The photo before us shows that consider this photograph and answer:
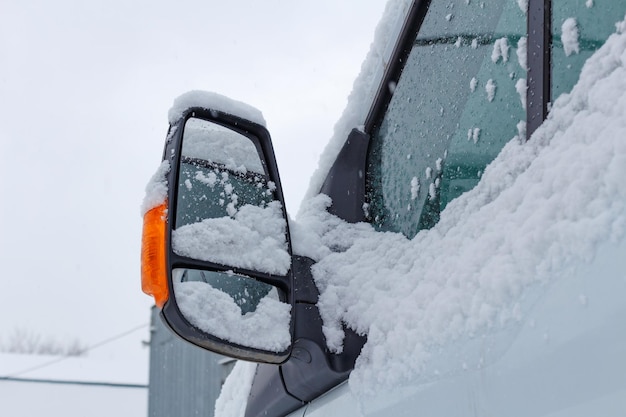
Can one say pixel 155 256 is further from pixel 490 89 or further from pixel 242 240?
pixel 490 89

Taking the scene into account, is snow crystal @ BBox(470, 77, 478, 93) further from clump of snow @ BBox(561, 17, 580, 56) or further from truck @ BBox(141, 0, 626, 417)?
clump of snow @ BBox(561, 17, 580, 56)

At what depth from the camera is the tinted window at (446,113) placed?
1.33m

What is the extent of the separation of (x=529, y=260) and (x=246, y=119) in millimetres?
931

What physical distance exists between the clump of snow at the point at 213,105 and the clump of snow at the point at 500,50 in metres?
0.62

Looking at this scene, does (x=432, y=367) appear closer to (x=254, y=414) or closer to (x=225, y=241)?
(x=225, y=241)

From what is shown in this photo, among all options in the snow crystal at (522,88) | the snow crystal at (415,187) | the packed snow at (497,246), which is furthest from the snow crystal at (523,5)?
the snow crystal at (415,187)

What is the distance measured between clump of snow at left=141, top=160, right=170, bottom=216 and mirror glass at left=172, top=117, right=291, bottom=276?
46mm

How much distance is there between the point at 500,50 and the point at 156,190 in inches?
28.8

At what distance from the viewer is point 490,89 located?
1.38m

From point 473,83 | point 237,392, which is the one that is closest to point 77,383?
point 237,392

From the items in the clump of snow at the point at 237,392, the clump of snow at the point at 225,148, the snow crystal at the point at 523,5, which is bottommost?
the clump of snow at the point at 237,392

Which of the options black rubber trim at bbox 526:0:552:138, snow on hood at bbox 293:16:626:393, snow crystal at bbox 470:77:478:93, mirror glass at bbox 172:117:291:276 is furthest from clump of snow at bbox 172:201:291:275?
black rubber trim at bbox 526:0:552:138

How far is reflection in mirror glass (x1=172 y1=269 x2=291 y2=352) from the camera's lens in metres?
1.49

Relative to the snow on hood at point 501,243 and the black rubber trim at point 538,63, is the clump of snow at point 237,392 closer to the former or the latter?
the snow on hood at point 501,243
